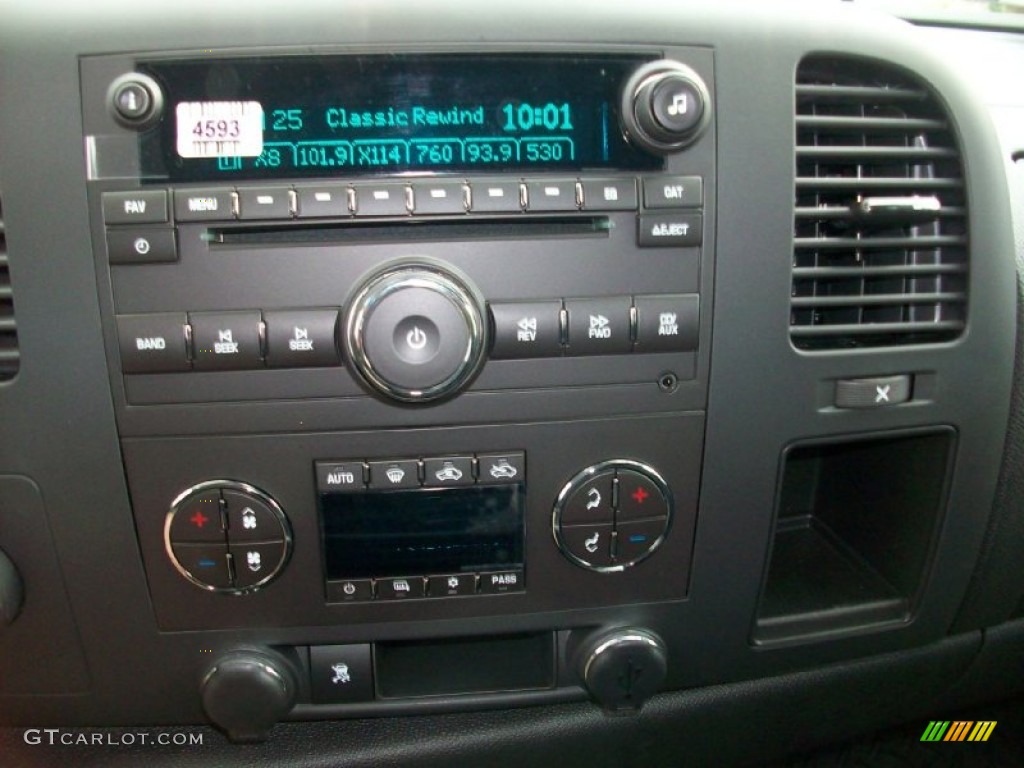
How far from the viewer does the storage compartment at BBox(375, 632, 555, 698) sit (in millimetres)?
895

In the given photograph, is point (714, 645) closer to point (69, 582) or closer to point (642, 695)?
point (642, 695)

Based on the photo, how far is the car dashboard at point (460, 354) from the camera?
0.72 meters

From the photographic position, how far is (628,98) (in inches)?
29.1

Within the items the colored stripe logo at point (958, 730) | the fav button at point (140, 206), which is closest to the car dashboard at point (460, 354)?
the fav button at point (140, 206)

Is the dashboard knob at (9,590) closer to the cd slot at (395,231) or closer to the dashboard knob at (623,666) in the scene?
the cd slot at (395,231)

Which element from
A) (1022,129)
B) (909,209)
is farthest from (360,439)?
(1022,129)

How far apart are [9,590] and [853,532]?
3.42 feet

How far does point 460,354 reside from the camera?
0.72 metres

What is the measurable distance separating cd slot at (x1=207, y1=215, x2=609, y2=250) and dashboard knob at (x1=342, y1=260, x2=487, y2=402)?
33mm

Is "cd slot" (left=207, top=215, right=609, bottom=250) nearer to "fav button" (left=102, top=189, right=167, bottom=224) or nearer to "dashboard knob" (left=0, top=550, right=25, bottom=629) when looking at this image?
"fav button" (left=102, top=189, right=167, bottom=224)

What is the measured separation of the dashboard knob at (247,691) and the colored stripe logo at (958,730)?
1026mm

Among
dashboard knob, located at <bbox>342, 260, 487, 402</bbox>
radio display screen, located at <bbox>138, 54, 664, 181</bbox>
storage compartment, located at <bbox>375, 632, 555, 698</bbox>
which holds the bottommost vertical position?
storage compartment, located at <bbox>375, 632, 555, 698</bbox>

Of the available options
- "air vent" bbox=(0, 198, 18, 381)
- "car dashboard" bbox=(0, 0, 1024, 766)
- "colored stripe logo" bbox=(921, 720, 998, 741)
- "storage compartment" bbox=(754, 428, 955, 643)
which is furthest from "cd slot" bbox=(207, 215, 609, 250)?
A: "colored stripe logo" bbox=(921, 720, 998, 741)

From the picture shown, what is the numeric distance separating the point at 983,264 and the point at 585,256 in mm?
473
